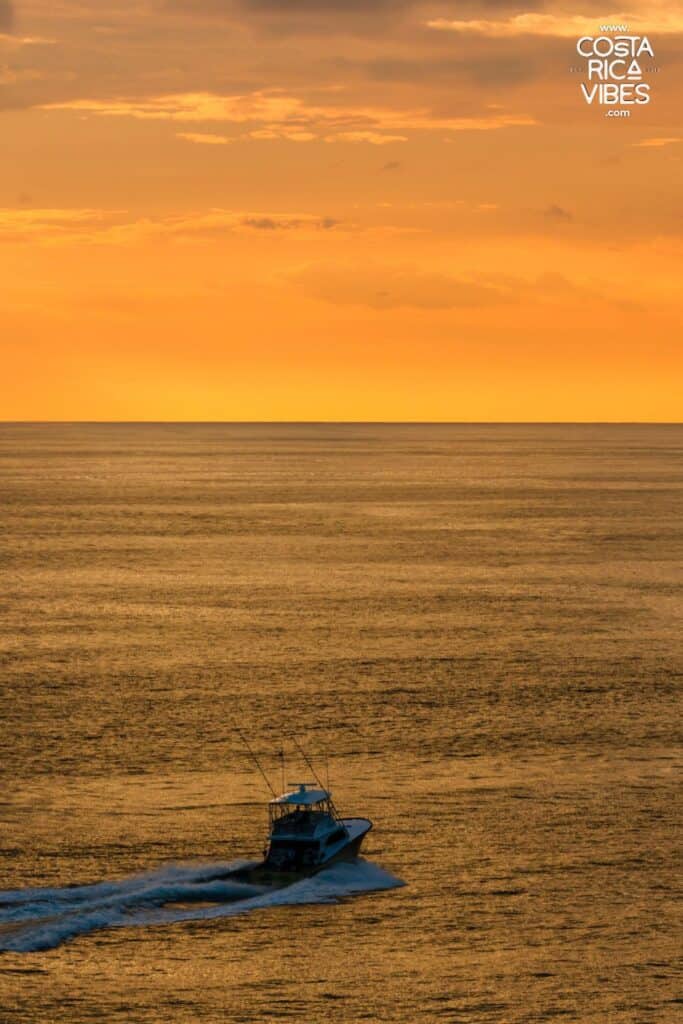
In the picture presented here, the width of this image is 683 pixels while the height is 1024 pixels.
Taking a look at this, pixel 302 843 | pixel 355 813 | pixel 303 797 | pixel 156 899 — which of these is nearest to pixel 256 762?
pixel 355 813

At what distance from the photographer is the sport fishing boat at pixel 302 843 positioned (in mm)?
62875

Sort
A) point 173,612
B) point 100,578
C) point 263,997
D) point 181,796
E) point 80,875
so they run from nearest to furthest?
1. point 263,997
2. point 80,875
3. point 181,796
4. point 173,612
5. point 100,578

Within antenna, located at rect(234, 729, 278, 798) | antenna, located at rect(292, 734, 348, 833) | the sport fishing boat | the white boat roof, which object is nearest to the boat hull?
the sport fishing boat

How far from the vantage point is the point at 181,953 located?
183ft

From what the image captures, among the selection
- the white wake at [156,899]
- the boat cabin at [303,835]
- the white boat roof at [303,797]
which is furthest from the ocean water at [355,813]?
the white boat roof at [303,797]

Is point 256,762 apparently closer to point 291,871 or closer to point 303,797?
point 303,797

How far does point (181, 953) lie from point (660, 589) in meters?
102

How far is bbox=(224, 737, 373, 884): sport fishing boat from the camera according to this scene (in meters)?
62.9

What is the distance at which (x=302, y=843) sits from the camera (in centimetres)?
6356

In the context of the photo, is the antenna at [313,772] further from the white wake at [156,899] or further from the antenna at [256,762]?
the white wake at [156,899]

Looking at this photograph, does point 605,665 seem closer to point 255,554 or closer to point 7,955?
point 7,955

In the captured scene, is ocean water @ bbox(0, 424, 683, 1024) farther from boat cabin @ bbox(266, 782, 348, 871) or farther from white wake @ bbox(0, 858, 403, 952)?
boat cabin @ bbox(266, 782, 348, 871)

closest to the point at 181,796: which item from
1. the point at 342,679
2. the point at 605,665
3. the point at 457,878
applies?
the point at 457,878

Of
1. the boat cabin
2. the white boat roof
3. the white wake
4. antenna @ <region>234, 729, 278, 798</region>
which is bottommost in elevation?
the white wake
